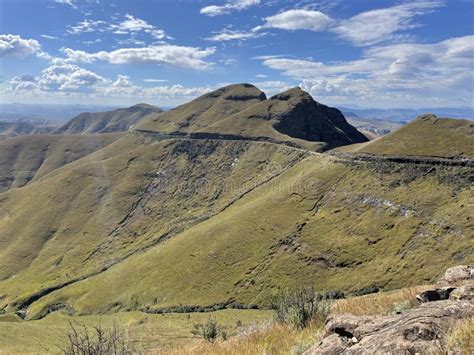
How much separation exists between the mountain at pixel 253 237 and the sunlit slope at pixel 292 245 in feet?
1.18

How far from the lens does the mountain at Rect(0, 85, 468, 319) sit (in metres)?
89.6

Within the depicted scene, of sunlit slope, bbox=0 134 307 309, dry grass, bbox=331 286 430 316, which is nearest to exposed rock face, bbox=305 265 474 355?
dry grass, bbox=331 286 430 316

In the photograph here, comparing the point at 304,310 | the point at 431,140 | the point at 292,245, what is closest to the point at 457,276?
the point at 304,310

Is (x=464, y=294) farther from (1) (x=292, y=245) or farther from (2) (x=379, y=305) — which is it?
(1) (x=292, y=245)

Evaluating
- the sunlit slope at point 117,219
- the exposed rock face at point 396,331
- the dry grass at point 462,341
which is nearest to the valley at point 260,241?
the sunlit slope at point 117,219

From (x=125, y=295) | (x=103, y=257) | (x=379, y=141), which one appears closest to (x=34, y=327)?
(x=125, y=295)

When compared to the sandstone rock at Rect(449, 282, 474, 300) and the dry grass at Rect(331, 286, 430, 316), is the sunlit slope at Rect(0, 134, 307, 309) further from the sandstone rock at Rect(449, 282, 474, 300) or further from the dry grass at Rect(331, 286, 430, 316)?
the sandstone rock at Rect(449, 282, 474, 300)

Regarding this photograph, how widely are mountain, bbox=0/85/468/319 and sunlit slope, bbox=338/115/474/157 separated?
36.6 inches

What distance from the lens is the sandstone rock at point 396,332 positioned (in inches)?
292

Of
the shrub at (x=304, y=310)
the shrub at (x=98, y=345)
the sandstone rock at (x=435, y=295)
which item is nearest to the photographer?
the shrub at (x=98, y=345)

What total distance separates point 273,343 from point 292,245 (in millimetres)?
98091

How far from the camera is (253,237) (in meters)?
115

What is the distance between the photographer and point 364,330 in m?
8.95

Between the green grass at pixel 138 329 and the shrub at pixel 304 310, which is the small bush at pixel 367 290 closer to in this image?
the green grass at pixel 138 329
